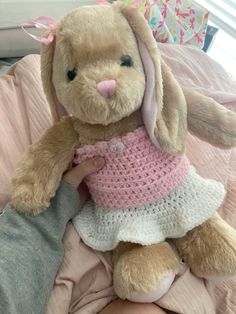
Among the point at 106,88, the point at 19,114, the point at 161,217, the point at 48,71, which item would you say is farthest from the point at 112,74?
the point at 19,114

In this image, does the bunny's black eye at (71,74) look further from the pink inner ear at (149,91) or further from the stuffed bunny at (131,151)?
the pink inner ear at (149,91)

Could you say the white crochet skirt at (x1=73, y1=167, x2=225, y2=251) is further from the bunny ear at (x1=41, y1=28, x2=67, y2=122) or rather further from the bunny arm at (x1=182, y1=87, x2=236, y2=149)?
the bunny ear at (x1=41, y1=28, x2=67, y2=122)

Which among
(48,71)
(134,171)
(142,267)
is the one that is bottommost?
(142,267)

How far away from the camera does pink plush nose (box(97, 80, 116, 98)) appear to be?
0.67 metres

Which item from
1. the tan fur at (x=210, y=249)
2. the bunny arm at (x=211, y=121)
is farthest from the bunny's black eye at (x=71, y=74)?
the tan fur at (x=210, y=249)

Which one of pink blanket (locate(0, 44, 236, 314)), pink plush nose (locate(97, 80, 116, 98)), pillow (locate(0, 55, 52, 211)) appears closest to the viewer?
pink plush nose (locate(97, 80, 116, 98))

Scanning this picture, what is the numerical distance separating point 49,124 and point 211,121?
1.29 ft

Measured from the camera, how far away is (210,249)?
750 mm

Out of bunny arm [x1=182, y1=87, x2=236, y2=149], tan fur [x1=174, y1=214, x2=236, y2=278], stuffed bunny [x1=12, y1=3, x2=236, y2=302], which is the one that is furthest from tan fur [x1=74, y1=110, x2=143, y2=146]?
tan fur [x1=174, y1=214, x2=236, y2=278]

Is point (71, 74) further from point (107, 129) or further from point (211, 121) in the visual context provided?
point (211, 121)

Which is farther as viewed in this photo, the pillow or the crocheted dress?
the pillow

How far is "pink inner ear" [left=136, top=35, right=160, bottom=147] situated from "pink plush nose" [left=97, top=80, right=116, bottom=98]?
3.7 inches

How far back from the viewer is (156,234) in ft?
2.49

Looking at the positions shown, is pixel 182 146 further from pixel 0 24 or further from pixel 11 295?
pixel 0 24
